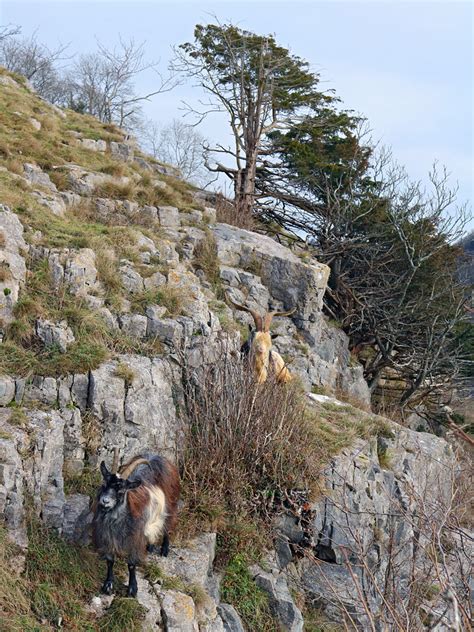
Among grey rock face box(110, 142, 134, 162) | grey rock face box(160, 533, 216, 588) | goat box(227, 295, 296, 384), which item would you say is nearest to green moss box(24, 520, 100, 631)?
grey rock face box(160, 533, 216, 588)

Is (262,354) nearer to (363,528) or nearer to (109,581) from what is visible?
(363,528)

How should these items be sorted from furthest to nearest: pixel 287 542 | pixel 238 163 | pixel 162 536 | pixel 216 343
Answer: pixel 238 163 < pixel 216 343 < pixel 287 542 < pixel 162 536

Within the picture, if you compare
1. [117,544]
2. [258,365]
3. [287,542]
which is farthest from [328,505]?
[117,544]

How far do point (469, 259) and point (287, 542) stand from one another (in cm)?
1310

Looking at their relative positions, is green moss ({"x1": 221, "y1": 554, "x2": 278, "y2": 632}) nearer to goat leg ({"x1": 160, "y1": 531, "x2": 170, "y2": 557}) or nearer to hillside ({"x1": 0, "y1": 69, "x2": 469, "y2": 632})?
hillside ({"x1": 0, "y1": 69, "x2": 469, "y2": 632})

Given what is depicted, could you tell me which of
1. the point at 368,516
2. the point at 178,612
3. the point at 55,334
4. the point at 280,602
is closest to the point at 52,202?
the point at 55,334

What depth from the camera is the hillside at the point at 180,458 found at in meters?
5.52

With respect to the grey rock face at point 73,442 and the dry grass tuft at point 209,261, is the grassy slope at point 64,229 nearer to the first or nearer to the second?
the grey rock face at point 73,442

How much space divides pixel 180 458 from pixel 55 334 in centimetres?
221

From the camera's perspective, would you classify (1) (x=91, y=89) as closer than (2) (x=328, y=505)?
No

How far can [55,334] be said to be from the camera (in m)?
7.86

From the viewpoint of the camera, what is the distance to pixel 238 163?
18125 millimetres

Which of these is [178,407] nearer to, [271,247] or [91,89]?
[271,247]

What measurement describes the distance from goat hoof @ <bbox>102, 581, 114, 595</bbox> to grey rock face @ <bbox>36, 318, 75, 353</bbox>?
3043 millimetres
